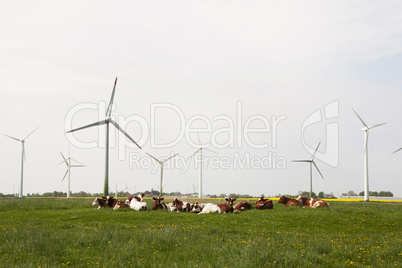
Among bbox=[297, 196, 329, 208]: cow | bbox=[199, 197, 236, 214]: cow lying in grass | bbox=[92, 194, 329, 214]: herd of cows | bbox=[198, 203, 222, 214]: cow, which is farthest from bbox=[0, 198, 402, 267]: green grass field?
bbox=[297, 196, 329, 208]: cow

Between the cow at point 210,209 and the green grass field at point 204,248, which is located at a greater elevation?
the green grass field at point 204,248

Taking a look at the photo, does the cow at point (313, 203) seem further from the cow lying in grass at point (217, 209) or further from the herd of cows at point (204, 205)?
the cow lying in grass at point (217, 209)

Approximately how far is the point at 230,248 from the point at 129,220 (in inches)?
415

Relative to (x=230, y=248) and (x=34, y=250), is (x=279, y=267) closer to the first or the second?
(x=230, y=248)

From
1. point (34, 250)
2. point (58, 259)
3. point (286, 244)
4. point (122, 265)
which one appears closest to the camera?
point (122, 265)

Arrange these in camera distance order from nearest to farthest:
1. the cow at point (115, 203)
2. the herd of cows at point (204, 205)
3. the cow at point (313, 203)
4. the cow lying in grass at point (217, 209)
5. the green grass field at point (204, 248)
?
the green grass field at point (204, 248), the cow lying in grass at point (217, 209), the herd of cows at point (204, 205), the cow at point (313, 203), the cow at point (115, 203)

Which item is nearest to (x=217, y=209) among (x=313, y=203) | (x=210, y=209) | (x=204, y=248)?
(x=210, y=209)

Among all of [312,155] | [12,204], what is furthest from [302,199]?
[312,155]

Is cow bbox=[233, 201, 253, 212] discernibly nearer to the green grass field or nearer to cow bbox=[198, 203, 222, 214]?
cow bbox=[198, 203, 222, 214]

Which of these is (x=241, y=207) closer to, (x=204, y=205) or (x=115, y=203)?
(x=204, y=205)

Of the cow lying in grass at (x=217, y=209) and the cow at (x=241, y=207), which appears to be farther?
the cow at (x=241, y=207)

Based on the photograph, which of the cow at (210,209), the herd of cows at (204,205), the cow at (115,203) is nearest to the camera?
the cow at (210,209)

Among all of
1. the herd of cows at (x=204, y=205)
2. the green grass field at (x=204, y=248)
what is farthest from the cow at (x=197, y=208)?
the green grass field at (x=204, y=248)

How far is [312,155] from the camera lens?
5834 centimetres
